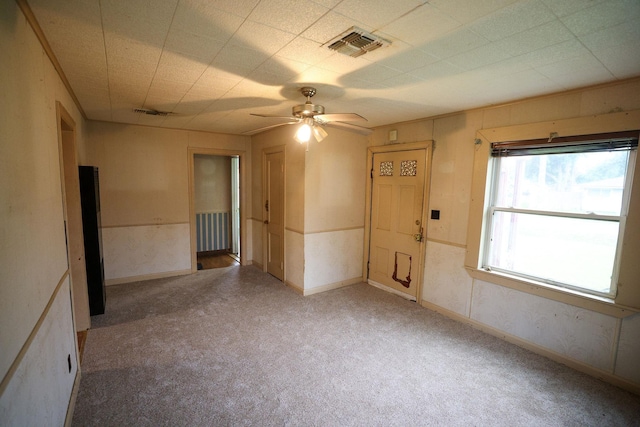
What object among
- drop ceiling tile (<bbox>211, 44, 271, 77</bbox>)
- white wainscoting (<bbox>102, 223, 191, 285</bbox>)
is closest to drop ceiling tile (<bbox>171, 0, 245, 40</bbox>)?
drop ceiling tile (<bbox>211, 44, 271, 77</bbox>)

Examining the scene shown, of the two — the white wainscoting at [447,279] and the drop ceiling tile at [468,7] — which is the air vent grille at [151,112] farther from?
the white wainscoting at [447,279]

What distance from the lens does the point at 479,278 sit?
3170 mm

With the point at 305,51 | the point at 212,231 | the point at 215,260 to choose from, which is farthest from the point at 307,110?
the point at 212,231

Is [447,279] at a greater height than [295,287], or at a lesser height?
greater

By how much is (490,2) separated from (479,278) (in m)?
2.67

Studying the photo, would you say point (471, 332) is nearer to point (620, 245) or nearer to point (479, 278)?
point (479, 278)

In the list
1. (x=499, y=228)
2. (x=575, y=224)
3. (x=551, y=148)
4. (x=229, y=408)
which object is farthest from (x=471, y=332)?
(x=229, y=408)

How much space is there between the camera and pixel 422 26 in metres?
1.52

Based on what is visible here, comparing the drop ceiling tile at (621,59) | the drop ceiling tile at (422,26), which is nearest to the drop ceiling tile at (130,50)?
the drop ceiling tile at (422,26)

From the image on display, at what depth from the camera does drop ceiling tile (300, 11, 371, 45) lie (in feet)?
4.81

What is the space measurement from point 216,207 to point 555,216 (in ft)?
18.4

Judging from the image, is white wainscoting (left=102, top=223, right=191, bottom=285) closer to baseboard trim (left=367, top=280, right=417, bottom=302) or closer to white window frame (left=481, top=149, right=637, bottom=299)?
baseboard trim (left=367, top=280, right=417, bottom=302)

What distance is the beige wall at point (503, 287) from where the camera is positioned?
2.32 meters

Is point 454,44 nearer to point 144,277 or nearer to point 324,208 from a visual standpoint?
point 324,208
